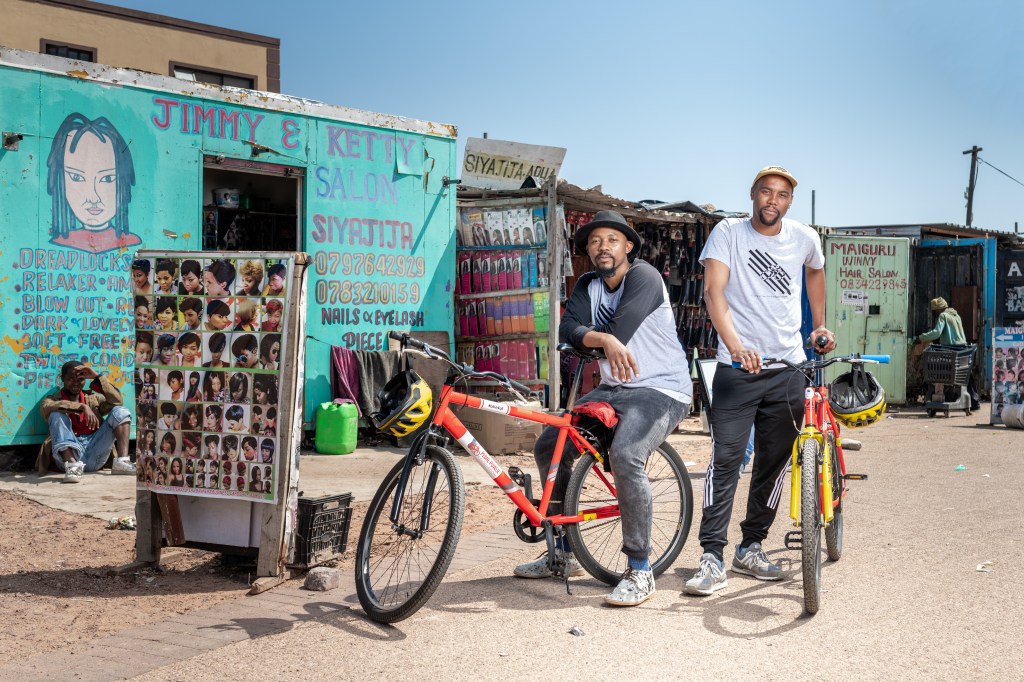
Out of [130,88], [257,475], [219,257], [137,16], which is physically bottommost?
[257,475]

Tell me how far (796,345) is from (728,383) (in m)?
0.43

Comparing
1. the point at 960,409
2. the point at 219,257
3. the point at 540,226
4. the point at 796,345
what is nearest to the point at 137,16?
the point at 540,226

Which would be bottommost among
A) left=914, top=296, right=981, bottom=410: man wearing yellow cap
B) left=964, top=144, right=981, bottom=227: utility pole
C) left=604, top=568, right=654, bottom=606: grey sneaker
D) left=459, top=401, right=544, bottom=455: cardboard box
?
left=604, top=568, right=654, bottom=606: grey sneaker

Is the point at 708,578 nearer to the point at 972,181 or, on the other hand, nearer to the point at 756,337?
the point at 756,337

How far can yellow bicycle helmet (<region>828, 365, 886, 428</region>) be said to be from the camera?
5102 millimetres

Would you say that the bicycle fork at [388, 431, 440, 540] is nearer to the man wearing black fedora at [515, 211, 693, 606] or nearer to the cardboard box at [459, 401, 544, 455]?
the man wearing black fedora at [515, 211, 693, 606]

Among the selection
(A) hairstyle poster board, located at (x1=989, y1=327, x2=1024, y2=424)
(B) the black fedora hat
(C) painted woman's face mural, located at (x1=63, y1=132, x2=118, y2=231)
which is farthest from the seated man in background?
(A) hairstyle poster board, located at (x1=989, y1=327, x2=1024, y2=424)

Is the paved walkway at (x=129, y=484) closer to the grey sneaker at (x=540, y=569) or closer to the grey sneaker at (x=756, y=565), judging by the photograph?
the grey sneaker at (x=540, y=569)

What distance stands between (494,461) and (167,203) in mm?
6648

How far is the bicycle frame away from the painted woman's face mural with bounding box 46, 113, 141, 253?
6166 mm

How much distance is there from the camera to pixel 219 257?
18.4 ft

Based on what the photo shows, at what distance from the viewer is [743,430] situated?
5277mm

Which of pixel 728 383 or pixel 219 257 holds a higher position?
pixel 219 257

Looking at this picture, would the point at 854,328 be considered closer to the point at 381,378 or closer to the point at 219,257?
the point at 381,378
